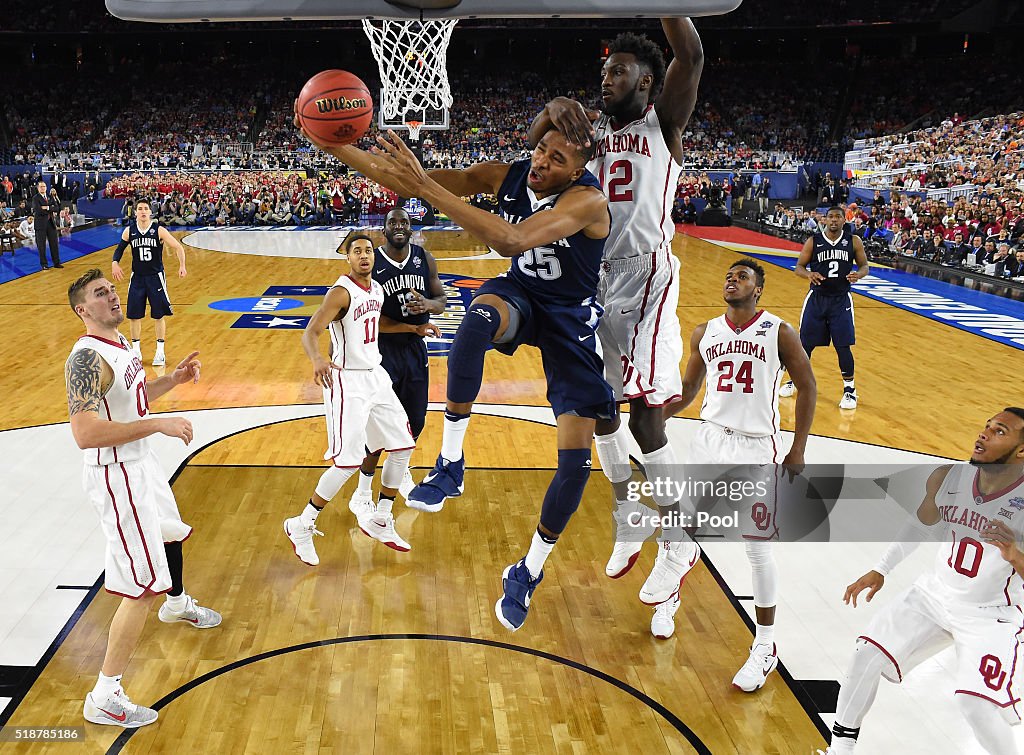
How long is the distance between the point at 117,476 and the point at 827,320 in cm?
706

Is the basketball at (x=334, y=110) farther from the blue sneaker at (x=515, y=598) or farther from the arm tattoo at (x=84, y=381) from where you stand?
the blue sneaker at (x=515, y=598)

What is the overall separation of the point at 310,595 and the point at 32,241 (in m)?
18.6

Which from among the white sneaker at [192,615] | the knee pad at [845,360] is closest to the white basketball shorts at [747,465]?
the white sneaker at [192,615]

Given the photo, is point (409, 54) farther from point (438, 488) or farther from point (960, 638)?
point (960, 638)

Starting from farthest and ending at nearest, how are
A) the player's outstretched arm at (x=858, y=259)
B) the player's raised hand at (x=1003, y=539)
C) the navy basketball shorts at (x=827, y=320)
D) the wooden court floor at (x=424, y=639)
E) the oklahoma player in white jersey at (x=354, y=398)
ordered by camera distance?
1. the navy basketball shorts at (x=827, y=320)
2. the player's outstretched arm at (x=858, y=259)
3. the oklahoma player in white jersey at (x=354, y=398)
4. the wooden court floor at (x=424, y=639)
5. the player's raised hand at (x=1003, y=539)

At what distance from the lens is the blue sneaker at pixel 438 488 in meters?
3.83

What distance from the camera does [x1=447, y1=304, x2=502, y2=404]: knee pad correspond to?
3.60m

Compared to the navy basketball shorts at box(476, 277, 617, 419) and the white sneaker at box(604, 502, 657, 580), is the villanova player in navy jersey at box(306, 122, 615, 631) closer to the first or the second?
the navy basketball shorts at box(476, 277, 617, 419)

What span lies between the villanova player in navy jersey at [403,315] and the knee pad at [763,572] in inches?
94.3

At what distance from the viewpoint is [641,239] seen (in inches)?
176

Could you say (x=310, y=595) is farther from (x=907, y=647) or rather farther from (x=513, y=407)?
(x=513, y=407)

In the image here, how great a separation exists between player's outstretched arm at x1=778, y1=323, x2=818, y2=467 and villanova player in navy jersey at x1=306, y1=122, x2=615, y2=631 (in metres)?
1.01

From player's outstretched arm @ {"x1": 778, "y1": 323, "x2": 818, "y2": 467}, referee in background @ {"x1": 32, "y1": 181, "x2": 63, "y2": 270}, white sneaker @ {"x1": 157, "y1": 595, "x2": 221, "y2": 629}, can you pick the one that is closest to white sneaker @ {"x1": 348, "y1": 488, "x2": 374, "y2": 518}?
white sneaker @ {"x1": 157, "y1": 595, "x2": 221, "y2": 629}

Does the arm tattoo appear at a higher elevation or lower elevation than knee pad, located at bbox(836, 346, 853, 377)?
higher
